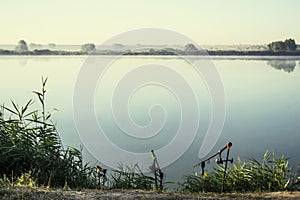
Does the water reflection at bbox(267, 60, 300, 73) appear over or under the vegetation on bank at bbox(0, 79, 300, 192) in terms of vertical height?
over

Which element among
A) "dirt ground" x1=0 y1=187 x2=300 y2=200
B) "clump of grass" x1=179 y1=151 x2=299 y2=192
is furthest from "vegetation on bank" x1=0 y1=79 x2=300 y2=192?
"dirt ground" x1=0 y1=187 x2=300 y2=200

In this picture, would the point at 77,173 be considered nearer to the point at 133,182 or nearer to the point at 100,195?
the point at 133,182

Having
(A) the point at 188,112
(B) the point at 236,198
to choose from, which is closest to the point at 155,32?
(B) the point at 236,198

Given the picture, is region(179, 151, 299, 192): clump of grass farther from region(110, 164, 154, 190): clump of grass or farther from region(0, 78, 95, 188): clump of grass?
region(0, 78, 95, 188): clump of grass

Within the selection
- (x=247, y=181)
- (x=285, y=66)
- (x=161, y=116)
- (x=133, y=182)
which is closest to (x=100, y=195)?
(x=133, y=182)

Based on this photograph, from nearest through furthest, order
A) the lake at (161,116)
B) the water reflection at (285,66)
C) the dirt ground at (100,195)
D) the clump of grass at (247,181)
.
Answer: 1. the dirt ground at (100,195)
2. the clump of grass at (247,181)
3. the lake at (161,116)
4. the water reflection at (285,66)

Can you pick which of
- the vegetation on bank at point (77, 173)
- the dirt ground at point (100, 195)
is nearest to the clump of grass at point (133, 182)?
the vegetation on bank at point (77, 173)

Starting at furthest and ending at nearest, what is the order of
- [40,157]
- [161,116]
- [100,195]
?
[161,116] → [40,157] → [100,195]

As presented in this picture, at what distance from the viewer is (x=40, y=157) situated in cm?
396

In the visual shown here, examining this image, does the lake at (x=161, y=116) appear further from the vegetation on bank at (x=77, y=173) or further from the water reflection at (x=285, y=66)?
the water reflection at (x=285, y=66)

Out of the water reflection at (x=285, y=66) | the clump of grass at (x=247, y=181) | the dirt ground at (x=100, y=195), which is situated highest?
the water reflection at (x=285, y=66)

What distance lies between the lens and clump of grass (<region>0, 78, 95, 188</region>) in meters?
3.81

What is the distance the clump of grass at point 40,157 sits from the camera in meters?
3.81

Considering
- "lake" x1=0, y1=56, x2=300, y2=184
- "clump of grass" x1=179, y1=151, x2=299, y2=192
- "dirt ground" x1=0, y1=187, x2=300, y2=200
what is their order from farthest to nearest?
"lake" x1=0, y1=56, x2=300, y2=184 → "clump of grass" x1=179, y1=151, x2=299, y2=192 → "dirt ground" x1=0, y1=187, x2=300, y2=200
